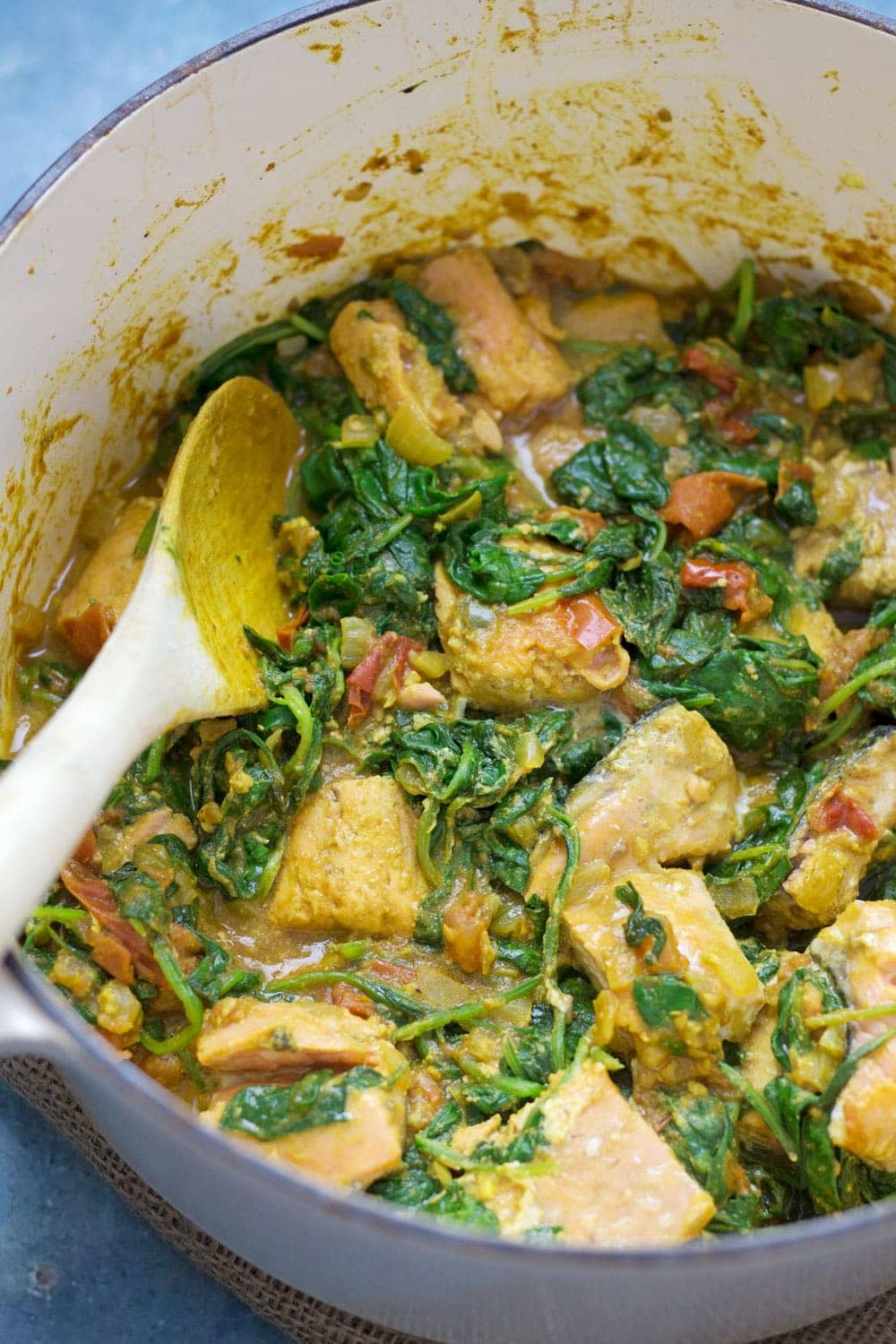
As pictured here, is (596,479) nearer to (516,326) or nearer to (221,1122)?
(516,326)

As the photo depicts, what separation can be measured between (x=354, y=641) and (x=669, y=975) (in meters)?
1.34

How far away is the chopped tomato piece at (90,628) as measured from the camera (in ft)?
13.4

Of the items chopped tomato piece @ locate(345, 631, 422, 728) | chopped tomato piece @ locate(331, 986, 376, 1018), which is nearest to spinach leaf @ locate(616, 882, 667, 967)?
chopped tomato piece @ locate(331, 986, 376, 1018)

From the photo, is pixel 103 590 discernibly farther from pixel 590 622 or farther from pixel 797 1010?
pixel 797 1010

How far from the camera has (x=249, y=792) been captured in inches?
153

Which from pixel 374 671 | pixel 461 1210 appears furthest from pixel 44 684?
pixel 461 1210

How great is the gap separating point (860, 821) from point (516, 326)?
1963mm

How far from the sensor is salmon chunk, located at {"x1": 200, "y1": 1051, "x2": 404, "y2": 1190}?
10.9 feet

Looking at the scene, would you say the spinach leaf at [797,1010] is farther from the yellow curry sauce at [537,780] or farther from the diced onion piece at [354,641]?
the diced onion piece at [354,641]

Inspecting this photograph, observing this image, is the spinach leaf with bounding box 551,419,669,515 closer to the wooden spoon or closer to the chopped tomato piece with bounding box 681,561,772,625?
the chopped tomato piece with bounding box 681,561,772,625

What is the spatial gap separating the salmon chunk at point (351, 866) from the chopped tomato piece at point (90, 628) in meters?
0.79

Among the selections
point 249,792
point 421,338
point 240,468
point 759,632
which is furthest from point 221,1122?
point 421,338

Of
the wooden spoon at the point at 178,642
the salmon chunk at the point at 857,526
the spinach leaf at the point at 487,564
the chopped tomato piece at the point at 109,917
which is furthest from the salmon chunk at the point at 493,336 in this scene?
the chopped tomato piece at the point at 109,917

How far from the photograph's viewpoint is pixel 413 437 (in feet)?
14.4
